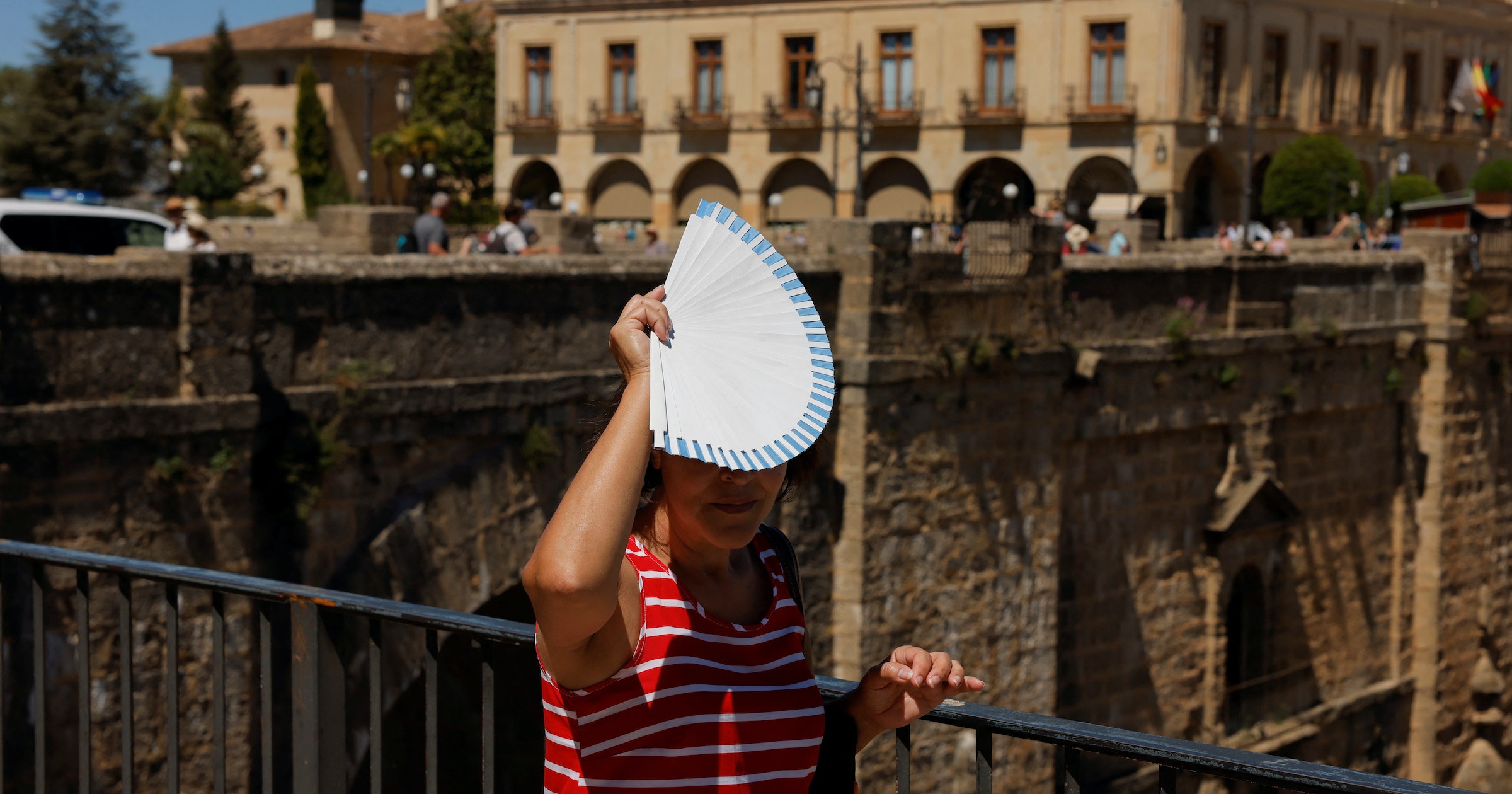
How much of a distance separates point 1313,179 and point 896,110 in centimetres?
1091

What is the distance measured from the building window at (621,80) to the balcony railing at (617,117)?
0.02m

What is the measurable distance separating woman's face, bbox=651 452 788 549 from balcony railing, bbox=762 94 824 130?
38.5 meters

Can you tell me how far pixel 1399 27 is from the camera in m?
43.4

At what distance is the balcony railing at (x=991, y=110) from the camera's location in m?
39.0

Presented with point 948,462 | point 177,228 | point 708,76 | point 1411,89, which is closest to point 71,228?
point 177,228

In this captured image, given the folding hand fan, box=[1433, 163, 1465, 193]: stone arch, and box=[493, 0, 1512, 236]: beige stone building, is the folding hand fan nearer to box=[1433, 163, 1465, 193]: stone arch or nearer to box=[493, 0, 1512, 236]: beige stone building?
box=[493, 0, 1512, 236]: beige stone building

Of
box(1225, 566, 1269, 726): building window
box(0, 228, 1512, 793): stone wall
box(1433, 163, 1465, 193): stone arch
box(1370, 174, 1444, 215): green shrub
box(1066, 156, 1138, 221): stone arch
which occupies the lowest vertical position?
box(1225, 566, 1269, 726): building window

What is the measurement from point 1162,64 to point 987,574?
28.7m

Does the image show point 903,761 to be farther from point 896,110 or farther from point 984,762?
point 896,110

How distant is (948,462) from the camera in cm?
1134

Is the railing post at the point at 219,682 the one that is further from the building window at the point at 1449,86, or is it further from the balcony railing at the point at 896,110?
the building window at the point at 1449,86

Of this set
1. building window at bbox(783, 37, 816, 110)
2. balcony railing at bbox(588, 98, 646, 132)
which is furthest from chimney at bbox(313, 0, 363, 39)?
building window at bbox(783, 37, 816, 110)

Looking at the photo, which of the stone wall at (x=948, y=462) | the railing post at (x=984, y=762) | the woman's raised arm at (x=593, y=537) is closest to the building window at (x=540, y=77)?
the stone wall at (x=948, y=462)

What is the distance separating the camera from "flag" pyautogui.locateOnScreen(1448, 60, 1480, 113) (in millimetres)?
39188
